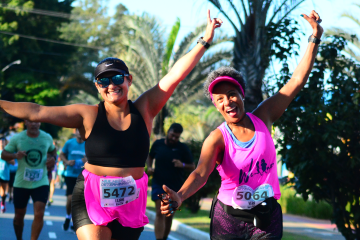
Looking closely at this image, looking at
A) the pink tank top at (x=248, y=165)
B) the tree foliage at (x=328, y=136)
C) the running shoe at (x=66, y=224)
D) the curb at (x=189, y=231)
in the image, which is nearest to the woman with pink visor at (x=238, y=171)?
the pink tank top at (x=248, y=165)

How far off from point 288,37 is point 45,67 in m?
31.3

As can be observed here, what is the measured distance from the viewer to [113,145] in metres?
3.65

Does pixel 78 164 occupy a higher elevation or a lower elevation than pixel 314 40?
lower

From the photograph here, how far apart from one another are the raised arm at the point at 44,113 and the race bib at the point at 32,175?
4.05m

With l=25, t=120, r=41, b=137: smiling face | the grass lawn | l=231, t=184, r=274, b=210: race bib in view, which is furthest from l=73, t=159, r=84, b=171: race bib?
l=231, t=184, r=274, b=210: race bib

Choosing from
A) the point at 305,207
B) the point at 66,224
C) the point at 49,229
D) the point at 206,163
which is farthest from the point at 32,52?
the point at 206,163

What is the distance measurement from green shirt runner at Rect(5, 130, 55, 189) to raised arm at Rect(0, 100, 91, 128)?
160 inches

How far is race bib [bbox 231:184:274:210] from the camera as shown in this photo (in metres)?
3.54

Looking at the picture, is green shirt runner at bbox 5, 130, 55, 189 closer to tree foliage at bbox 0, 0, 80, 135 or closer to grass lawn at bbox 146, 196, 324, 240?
grass lawn at bbox 146, 196, 324, 240

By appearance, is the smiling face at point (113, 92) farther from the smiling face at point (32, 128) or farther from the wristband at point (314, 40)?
the smiling face at point (32, 128)

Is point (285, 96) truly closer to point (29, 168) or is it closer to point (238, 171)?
point (238, 171)

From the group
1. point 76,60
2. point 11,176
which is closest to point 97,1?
point 76,60

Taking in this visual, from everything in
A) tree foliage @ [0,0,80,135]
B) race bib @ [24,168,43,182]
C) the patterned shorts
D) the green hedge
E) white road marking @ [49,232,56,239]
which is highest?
tree foliage @ [0,0,80,135]

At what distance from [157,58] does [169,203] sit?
17.2 meters
